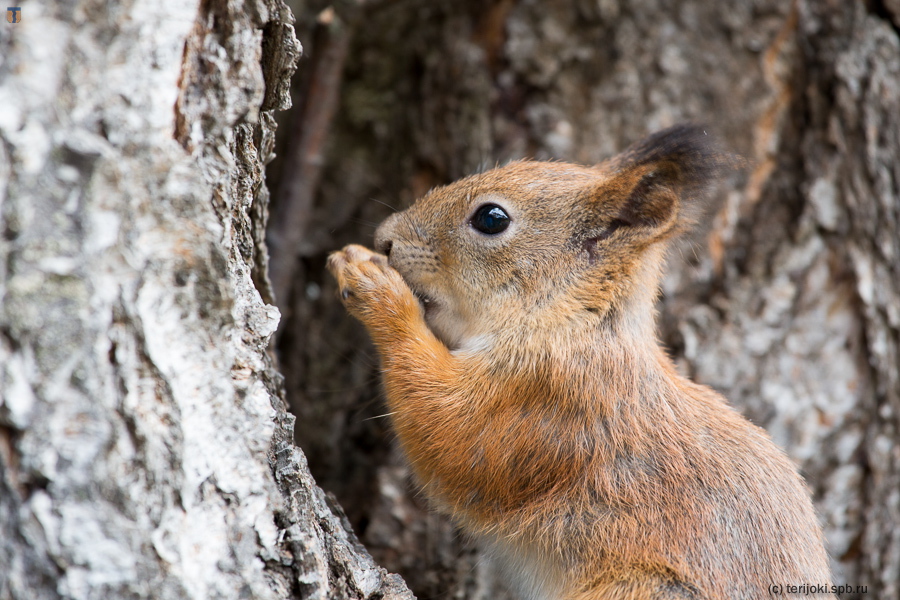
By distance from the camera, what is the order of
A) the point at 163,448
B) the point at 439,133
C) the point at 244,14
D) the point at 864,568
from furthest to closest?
the point at 439,133 → the point at 864,568 → the point at 244,14 → the point at 163,448

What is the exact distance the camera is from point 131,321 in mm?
1555

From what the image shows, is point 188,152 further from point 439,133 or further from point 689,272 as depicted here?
point 689,272

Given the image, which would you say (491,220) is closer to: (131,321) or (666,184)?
(666,184)

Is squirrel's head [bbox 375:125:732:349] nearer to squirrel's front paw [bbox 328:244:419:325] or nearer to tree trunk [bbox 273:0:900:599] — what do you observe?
squirrel's front paw [bbox 328:244:419:325]

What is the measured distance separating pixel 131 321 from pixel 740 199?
10.1 ft

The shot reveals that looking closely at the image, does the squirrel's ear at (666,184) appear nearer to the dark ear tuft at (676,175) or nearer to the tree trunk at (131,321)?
A: the dark ear tuft at (676,175)

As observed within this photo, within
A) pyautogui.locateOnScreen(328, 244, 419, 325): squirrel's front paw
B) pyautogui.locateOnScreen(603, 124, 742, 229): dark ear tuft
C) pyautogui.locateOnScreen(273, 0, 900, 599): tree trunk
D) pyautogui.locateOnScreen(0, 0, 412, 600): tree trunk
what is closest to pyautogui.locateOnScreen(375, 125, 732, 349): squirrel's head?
pyautogui.locateOnScreen(603, 124, 742, 229): dark ear tuft

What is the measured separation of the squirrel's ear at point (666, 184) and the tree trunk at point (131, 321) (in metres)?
1.28

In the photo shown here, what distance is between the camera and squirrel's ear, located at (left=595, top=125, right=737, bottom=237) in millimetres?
2414

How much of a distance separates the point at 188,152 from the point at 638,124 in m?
2.61

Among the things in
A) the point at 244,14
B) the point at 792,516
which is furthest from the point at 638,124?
the point at 244,14

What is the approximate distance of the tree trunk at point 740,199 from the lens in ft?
11.7

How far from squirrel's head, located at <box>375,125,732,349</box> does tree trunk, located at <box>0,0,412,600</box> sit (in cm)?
96

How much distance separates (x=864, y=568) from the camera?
3578mm
